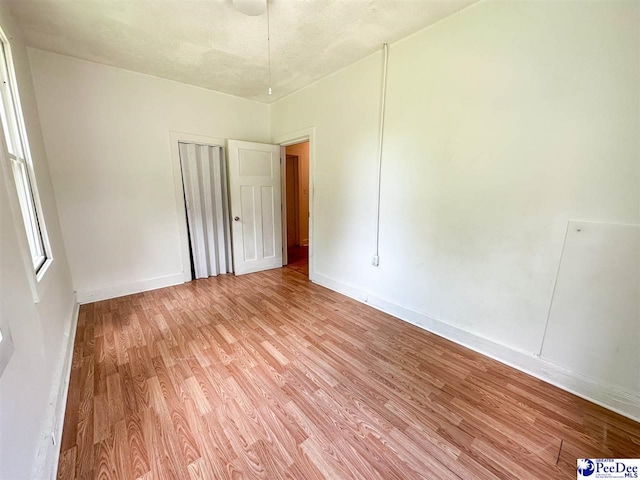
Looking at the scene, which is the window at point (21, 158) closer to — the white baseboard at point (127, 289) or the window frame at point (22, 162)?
the window frame at point (22, 162)

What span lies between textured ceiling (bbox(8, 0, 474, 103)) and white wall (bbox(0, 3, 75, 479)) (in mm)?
409

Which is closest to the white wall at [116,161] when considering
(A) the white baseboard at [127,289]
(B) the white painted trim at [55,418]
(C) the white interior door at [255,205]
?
(A) the white baseboard at [127,289]

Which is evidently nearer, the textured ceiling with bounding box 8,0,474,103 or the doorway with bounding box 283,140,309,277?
the textured ceiling with bounding box 8,0,474,103

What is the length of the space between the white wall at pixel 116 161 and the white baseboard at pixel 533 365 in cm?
292

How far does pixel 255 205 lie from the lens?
153 inches

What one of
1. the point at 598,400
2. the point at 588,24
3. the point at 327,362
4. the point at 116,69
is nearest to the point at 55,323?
the point at 327,362

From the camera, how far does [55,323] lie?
1783 mm

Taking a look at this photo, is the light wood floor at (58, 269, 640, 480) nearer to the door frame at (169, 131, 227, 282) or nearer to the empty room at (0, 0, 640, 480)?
the empty room at (0, 0, 640, 480)

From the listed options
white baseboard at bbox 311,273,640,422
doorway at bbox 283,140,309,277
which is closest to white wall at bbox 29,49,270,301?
doorway at bbox 283,140,309,277

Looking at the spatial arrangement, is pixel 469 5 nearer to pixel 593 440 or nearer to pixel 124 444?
pixel 593 440

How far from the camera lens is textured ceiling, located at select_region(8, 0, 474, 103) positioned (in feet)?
6.10

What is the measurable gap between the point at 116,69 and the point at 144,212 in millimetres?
1576

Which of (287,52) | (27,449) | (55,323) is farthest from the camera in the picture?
(287,52)

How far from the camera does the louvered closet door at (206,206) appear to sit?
3.44m
